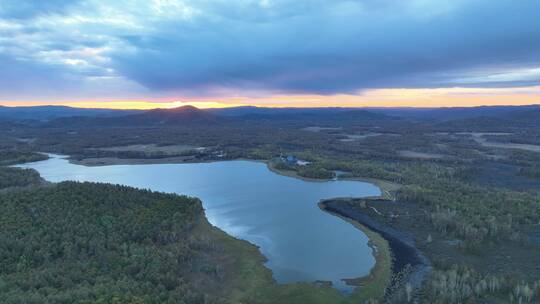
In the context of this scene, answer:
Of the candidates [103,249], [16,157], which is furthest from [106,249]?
[16,157]

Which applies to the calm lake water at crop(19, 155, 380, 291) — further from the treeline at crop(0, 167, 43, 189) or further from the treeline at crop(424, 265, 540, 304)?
the treeline at crop(424, 265, 540, 304)

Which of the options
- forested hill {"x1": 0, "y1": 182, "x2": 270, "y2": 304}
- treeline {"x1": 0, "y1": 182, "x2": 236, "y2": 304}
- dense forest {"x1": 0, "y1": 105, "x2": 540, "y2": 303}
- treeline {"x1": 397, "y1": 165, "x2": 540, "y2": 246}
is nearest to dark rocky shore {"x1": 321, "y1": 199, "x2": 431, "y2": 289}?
dense forest {"x1": 0, "y1": 105, "x2": 540, "y2": 303}

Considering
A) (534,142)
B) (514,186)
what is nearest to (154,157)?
(514,186)

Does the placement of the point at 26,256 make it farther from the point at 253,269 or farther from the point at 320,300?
the point at 320,300

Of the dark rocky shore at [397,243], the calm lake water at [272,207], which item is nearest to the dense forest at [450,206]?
the dark rocky shore at [397,243]

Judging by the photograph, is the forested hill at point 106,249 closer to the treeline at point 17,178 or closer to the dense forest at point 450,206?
the dense forest at point 450,206

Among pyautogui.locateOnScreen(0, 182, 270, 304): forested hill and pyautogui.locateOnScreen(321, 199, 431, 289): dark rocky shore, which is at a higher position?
pyautogui.locateOnScreen(0, 182, 270, 304): forested hill
